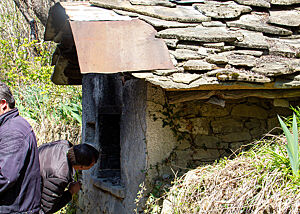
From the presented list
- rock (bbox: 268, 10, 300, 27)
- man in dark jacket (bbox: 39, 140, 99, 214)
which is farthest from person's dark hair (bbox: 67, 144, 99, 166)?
rock (bbox: 268, 10, 300, 27)

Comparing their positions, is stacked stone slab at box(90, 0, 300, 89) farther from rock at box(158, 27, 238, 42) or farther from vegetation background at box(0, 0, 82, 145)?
vegetation background at box(0, 0, 82, 145)

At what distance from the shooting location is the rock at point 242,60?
3.24 meters

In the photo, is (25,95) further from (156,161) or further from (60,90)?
(156,161)

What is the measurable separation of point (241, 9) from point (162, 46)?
109 centimetres

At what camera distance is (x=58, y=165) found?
305cm

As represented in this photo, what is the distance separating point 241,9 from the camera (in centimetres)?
390

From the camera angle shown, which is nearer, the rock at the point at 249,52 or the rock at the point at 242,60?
the rock at the point at 242,60

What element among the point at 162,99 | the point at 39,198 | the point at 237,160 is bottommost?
the point at 39,198

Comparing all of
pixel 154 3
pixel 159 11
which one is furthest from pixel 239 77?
pixel 154 3

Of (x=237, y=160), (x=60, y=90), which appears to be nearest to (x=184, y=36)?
(x=237, y=160)

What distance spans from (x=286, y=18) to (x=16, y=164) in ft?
9.58

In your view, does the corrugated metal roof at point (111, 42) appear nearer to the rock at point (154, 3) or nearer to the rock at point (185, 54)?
the rock at point (185, 54)


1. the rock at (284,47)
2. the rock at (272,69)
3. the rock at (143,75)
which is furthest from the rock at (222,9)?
the rock at (143,75)

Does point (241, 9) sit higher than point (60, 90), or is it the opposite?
point (241, 9)
